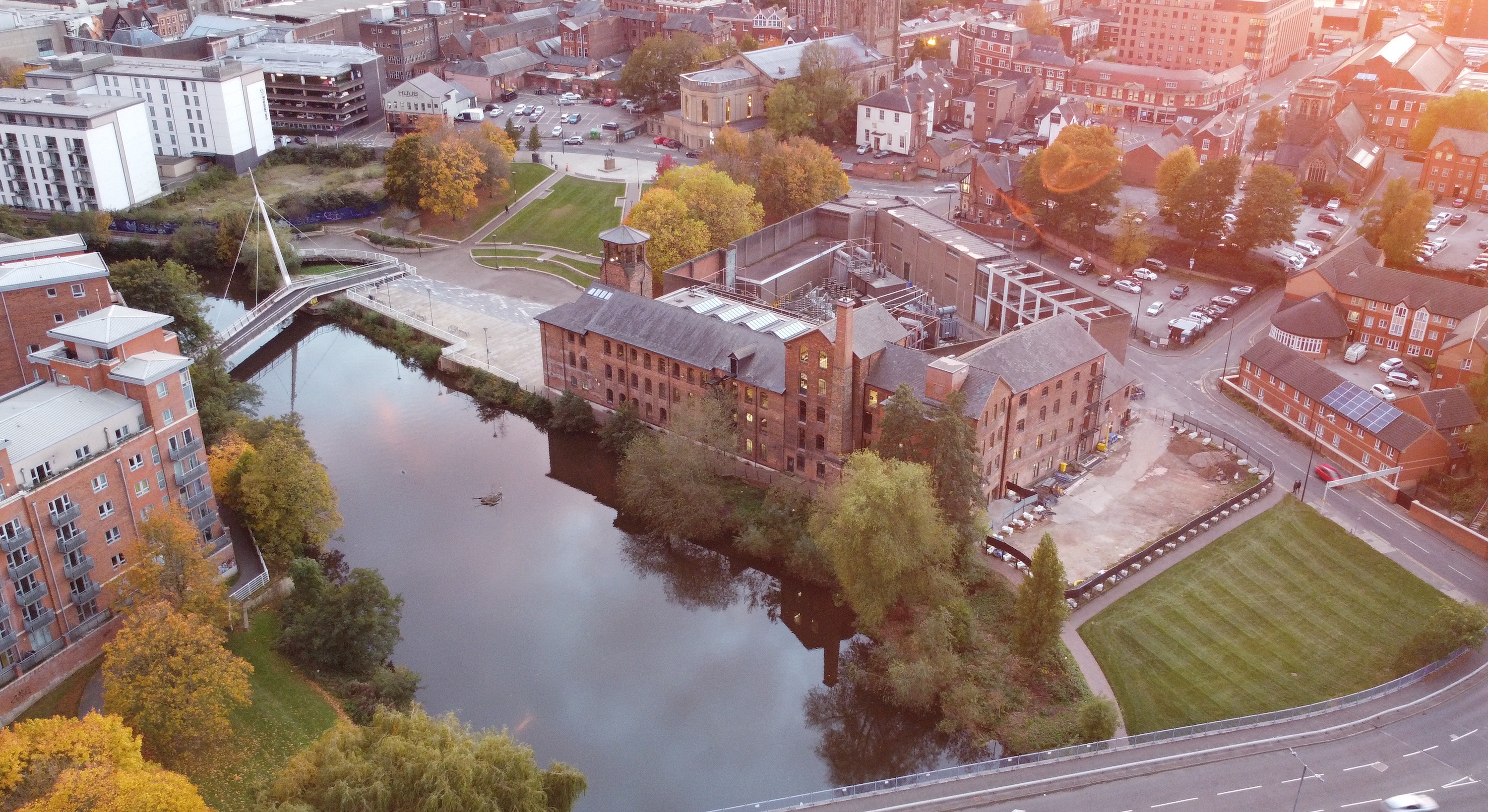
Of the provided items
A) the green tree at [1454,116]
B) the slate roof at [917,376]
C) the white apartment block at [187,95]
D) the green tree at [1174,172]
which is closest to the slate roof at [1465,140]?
the green tree at [1454,116]

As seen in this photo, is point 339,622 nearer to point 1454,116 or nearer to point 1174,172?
point 1174,172

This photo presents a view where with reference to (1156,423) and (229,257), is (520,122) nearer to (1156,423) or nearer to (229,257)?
(229,257)

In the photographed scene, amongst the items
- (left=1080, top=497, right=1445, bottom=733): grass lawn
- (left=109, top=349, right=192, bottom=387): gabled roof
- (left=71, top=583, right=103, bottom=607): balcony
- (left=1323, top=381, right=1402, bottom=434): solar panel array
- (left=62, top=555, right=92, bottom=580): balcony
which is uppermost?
(left=109, top=349, right=192, bottom=387): gabled roof

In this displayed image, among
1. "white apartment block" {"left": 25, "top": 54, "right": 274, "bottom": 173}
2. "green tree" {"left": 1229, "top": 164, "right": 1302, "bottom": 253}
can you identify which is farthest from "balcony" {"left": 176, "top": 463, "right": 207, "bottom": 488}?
"green tree" {"left": 1229, "top": 164, "right": 1302, "bottom": 253}

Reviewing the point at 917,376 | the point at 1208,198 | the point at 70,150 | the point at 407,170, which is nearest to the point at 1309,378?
the point at 917,376

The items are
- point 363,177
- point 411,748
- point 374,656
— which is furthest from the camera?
point 363,177

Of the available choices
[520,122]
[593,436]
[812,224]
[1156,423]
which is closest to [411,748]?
[593,436]

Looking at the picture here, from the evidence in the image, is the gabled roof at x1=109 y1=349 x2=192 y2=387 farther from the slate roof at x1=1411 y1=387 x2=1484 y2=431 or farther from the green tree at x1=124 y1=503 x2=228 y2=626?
the slate roof at x1=1411 y1=387 x2=1484 y2=431
